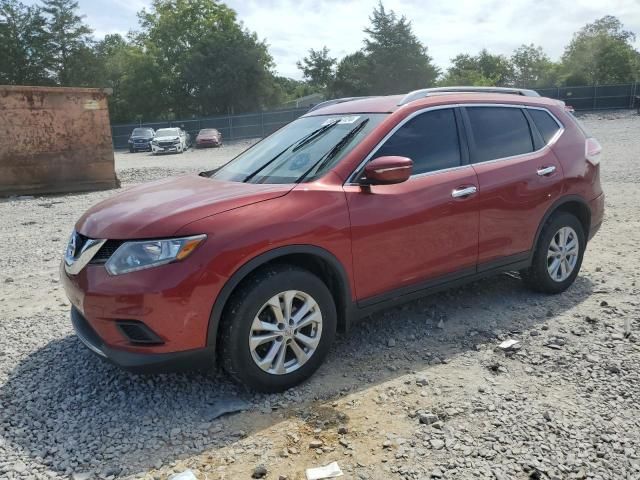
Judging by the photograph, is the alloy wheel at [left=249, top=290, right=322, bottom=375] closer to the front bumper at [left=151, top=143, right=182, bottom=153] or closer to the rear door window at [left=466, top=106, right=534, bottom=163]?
the rear door window at [left=466, top=106, right=534, bottom=163]

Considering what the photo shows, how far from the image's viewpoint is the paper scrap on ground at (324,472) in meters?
2.56

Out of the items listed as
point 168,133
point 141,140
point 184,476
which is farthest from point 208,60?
point 184,476

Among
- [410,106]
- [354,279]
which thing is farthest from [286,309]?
[410,106]

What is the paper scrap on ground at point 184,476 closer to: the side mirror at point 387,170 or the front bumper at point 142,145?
the side mirror at point 387,170

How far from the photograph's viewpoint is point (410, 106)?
12.8 ft

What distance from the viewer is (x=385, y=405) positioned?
3154 millimetres

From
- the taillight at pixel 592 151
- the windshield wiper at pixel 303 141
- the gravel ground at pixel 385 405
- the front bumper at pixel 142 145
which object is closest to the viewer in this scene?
the gravel ground at pixel 385 405

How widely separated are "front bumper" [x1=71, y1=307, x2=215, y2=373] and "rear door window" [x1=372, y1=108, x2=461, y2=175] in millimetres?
1764

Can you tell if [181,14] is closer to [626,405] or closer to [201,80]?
[201,80]

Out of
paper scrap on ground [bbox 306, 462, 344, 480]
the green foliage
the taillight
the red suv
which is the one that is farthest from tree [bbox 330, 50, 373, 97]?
paper scrap on ground [bbox 306, 462, 344, 480]

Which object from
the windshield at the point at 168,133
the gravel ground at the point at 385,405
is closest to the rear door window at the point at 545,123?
the gravel ground at the point at 385,405

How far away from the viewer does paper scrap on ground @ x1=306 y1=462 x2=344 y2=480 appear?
2559 millimetres

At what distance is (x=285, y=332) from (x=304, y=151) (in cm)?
138

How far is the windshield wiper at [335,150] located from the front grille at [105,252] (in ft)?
3.93
